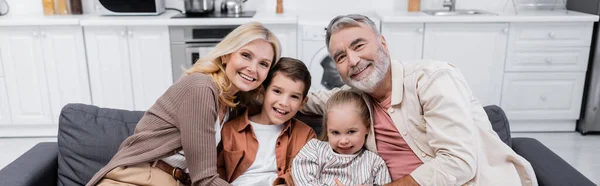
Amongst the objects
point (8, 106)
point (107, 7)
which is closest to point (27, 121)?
point (8, 106)

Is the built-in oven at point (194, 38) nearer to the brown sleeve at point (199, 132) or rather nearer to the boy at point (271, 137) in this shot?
the boy at point (271, 137)

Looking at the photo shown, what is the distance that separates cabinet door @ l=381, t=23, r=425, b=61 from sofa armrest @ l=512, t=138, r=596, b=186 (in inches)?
64.0

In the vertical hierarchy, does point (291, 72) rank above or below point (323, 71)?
above

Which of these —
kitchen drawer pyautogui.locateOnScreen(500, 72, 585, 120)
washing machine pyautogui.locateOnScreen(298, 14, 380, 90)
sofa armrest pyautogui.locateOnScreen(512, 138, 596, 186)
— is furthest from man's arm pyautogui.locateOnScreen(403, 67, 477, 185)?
kitchen drawer pyautogui.locateOnScreen(500, 72, 585, 120)

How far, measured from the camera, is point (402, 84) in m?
1.63

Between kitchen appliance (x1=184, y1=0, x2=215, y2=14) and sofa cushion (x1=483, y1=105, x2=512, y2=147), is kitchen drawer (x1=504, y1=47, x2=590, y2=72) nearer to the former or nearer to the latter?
sofa cushion (x1=483, y1=105, x2=512, y2=147)

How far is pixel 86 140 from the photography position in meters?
1.81

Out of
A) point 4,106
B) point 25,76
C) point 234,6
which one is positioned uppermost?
point 234,6

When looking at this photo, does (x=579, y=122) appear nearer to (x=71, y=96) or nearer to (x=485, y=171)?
(x=485, y=171)

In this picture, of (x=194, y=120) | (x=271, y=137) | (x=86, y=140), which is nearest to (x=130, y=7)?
(x=86, y=140)

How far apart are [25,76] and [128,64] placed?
→ 0.72 metres

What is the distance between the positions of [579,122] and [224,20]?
8.89 feet

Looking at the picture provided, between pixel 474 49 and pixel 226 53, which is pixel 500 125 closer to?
pixel 226 53

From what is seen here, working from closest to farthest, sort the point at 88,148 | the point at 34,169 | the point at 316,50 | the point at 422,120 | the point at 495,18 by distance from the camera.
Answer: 1. the point at 422,120
2. the point at 34,169
3. the point at 88,148
4. the point at 495,18
5. the point at 316,50
